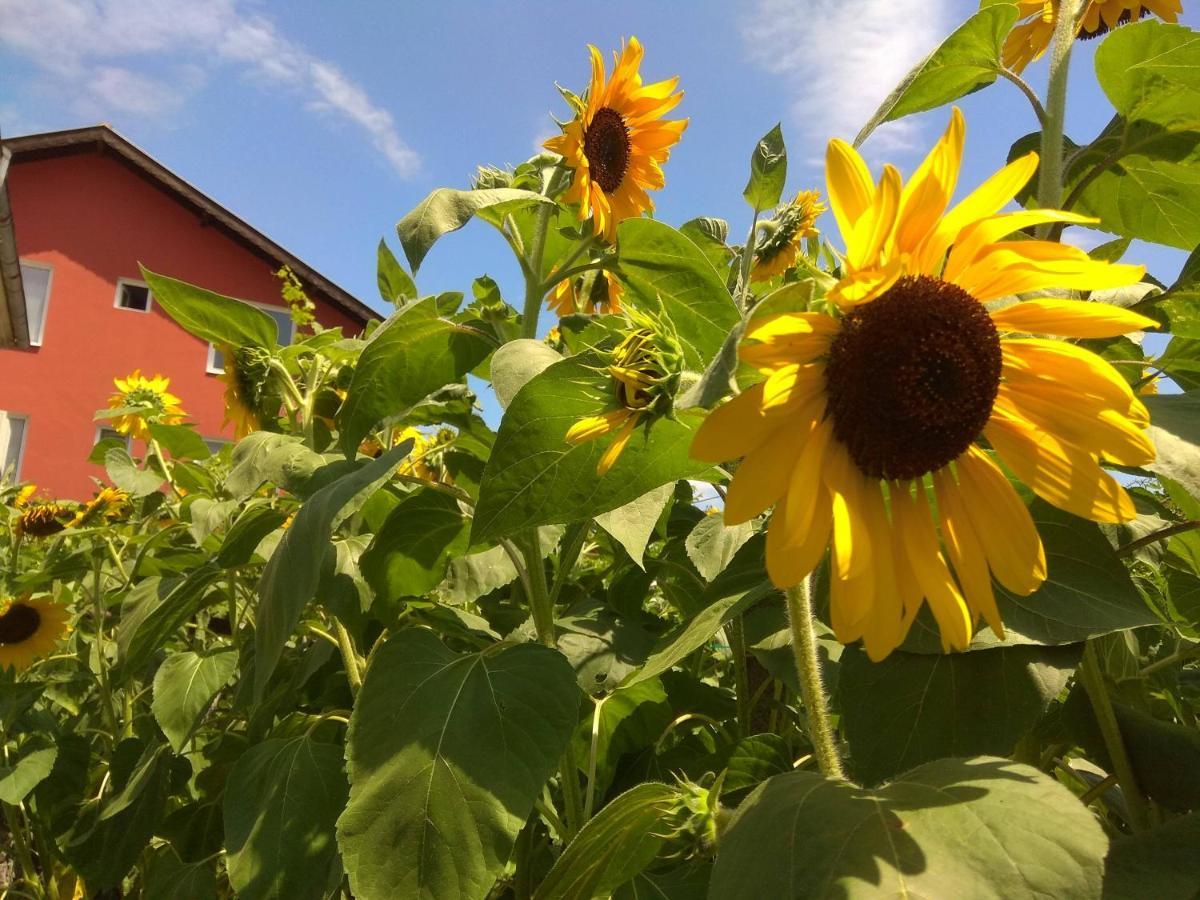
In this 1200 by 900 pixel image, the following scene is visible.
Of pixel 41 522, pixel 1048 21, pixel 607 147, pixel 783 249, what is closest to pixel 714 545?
pixel 607 147

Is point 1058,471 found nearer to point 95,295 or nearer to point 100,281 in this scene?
point 95,295

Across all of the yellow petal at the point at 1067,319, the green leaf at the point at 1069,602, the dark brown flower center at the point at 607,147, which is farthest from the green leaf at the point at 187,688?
the yellow petal at the point at 1067,319

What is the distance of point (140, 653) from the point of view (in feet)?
3.94

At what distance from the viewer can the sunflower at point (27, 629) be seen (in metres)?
2.66

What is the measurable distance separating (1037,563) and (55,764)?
208cm

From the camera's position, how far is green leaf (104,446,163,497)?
235 cm

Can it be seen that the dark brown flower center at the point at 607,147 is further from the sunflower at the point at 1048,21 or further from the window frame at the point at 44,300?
the window frame at the point at 44,300

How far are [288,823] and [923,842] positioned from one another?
82 cm

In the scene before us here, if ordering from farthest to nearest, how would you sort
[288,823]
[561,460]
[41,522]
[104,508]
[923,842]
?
[41,522], [104,508], [288,823], [561,460], [923,842]

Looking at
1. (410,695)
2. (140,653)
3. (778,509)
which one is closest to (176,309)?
(140,653)

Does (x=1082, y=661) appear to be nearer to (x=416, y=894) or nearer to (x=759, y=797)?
(x=759, y=797)

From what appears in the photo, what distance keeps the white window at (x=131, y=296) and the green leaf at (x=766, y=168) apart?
50.9ft

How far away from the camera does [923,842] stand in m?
0.54

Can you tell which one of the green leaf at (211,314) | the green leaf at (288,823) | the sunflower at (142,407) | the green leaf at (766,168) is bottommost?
the green leaf at (288,823)
